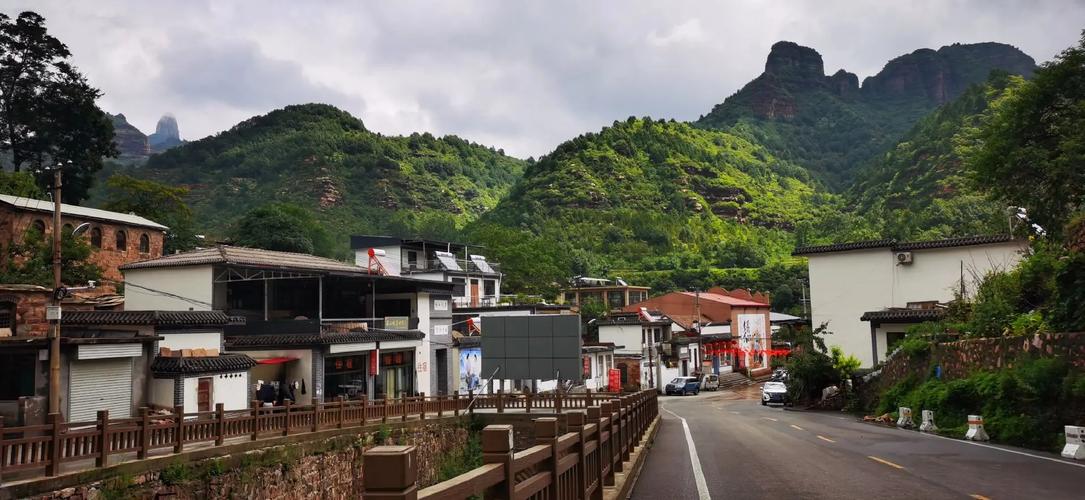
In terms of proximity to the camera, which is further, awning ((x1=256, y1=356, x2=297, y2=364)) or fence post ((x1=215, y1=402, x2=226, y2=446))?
awning ((x1=256, y1=356, x2=297, y2=364))

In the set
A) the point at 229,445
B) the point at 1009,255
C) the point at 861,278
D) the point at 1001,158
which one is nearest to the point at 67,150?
the point at 229,445

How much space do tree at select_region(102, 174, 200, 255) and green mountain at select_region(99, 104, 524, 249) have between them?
2455 cm

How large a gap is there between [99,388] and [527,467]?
18.0 metres

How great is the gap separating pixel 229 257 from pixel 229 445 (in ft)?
47.7

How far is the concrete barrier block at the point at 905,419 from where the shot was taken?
931 inches

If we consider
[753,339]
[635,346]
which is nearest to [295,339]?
[635,346]

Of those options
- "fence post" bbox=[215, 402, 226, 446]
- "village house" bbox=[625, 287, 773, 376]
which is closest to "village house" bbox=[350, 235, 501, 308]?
"village house" bbox=[625, 287, 773, 376]

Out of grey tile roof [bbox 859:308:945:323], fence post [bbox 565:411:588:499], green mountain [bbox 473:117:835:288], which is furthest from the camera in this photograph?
green mountain [bbox 473:117:835:288]

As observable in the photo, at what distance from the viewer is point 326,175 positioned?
106m

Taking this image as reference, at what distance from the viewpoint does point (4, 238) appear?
36281mm

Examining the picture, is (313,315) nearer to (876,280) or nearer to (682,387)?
(682,387)

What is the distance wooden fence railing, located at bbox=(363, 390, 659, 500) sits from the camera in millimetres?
2701

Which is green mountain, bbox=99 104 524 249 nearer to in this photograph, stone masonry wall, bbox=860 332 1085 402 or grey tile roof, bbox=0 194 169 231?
grey tile roof, bbox=0 194 169 231

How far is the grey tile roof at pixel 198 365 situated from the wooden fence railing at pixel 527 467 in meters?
15.3
